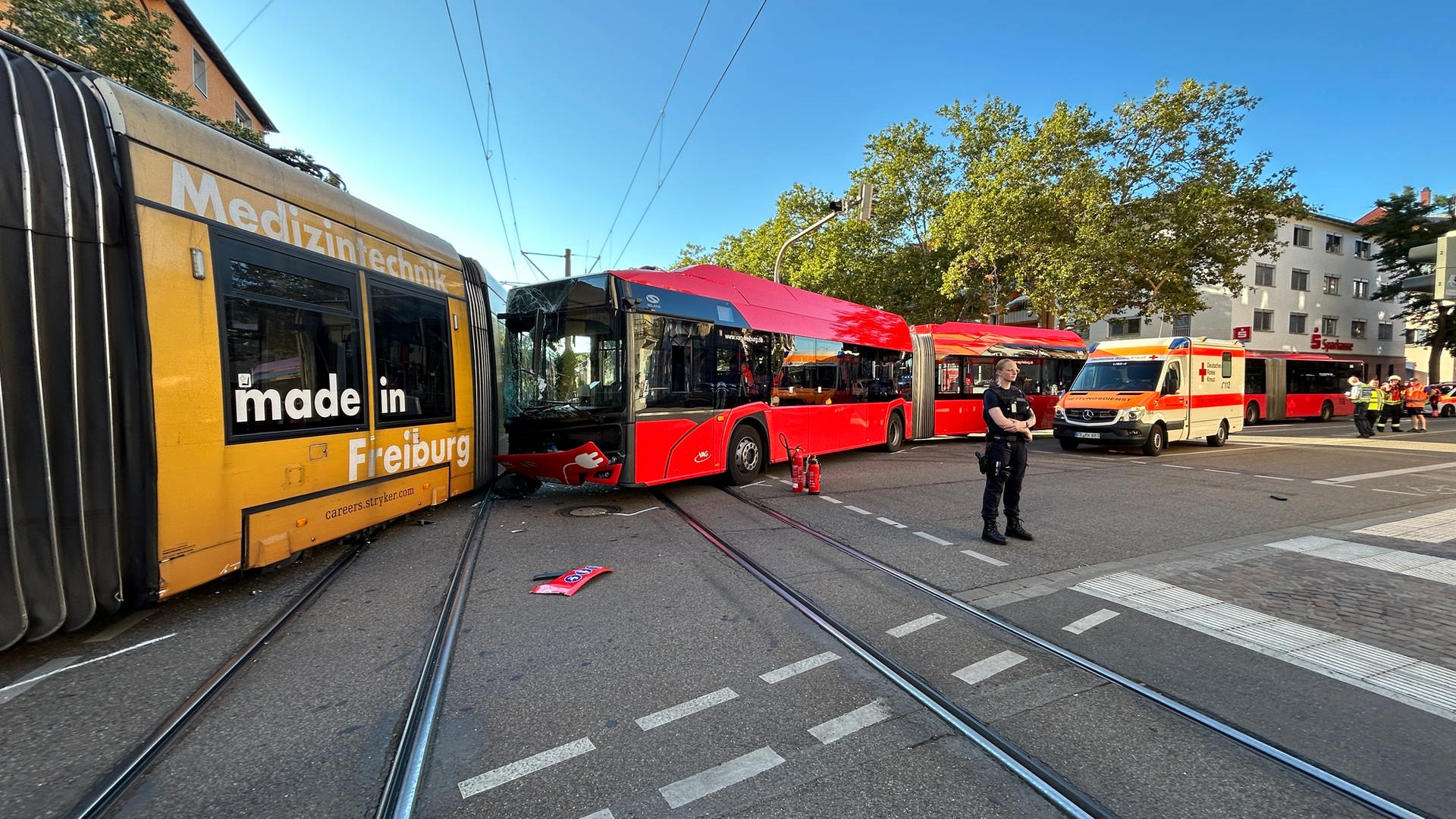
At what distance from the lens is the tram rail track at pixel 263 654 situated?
7.79 feet

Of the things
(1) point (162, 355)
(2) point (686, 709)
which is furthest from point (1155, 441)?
(1) point (162, 355)

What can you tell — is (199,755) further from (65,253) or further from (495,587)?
(65,253)

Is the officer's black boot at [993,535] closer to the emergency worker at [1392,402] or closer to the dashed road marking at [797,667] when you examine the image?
the dashed road marking at [797,667]

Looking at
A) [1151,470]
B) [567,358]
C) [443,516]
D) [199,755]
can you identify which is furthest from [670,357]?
[1151,470]

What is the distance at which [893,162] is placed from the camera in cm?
2672

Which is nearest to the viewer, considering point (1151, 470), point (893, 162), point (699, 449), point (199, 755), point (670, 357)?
point (199, 755)

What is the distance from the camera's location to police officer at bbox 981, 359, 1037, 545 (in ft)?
20.0

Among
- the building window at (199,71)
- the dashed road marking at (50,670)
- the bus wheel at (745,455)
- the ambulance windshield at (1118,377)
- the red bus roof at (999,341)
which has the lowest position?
the dashed road marking at (50,670)

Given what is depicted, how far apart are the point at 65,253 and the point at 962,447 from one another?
16.3 meters

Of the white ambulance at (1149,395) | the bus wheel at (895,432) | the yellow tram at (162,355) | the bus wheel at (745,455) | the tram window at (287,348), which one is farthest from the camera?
the bus wheel at (895,432)

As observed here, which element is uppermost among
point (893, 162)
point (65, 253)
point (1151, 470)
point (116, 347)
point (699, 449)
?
point (893, 162)

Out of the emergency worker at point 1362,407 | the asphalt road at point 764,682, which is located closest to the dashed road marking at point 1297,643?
the asphalt road at point 764,682

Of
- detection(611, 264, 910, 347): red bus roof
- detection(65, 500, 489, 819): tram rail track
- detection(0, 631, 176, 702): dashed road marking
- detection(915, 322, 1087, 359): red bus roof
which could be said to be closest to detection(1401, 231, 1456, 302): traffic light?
detection(611, 264, 910, 347): red bus roof

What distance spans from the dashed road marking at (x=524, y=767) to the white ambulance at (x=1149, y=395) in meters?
14.7
